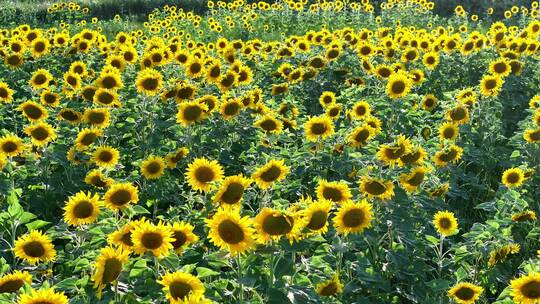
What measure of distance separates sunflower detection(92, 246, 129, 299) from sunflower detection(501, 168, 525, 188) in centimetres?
289

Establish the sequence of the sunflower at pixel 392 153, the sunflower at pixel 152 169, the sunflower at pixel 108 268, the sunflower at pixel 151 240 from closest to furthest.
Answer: the sunflower at pixel 108 268 < the sunflower at pixel 151 240 < the sunflower at pixel 392 153 < the sunflower at pixel 152 169

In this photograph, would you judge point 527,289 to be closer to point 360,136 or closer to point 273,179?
point 273,179

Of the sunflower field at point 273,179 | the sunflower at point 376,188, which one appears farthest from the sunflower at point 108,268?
the sunflower at point 376,188

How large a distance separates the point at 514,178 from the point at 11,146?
351 cm

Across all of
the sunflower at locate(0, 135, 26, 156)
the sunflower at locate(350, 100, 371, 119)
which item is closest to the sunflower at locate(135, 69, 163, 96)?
the sunflower at locate(0, 135, 26, 156)

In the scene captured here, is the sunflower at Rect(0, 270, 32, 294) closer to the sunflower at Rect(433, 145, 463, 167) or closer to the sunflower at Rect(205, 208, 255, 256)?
the sunflower at Rect(205, 208, 255, 256)

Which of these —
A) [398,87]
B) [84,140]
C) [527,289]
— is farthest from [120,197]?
[398,87]

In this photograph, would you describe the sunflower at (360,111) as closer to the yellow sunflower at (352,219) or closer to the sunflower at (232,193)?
the yellow sunflower at (352,219)

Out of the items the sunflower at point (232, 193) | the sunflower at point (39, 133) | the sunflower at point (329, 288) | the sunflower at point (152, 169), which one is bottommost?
the sunflower at point (39, 133)

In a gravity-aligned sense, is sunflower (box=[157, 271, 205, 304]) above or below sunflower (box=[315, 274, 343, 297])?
above

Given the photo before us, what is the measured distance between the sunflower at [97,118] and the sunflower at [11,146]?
69 centimetres

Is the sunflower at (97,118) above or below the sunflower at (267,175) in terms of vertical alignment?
below

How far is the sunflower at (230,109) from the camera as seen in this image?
5.06 meters

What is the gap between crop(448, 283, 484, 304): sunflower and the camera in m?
3.02
